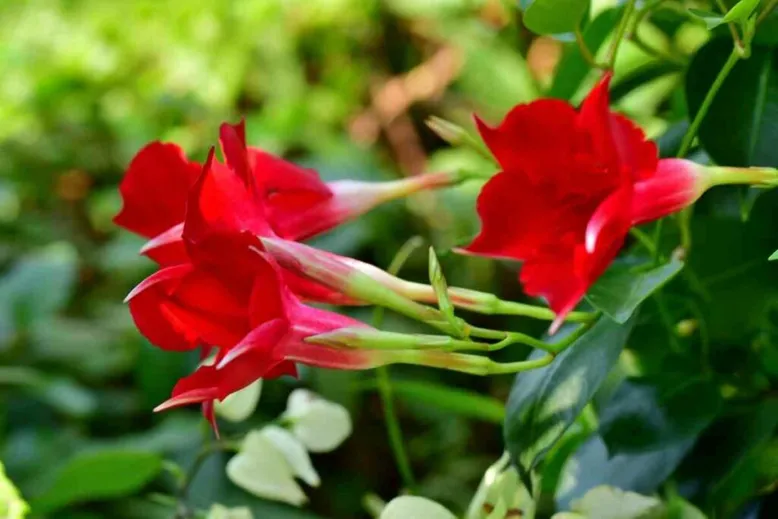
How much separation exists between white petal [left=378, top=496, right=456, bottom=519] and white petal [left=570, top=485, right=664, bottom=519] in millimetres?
61

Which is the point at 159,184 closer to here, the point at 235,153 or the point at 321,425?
the point at 235,153

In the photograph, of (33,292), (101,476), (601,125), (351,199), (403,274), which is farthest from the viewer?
(403,274)

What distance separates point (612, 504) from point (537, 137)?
17 centimetres

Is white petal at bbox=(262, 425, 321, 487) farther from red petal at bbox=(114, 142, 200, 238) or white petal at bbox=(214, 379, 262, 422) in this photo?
red petal at bbox=(114, 142, 200, 238)

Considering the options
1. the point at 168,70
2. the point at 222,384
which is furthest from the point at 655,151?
the point at 168,70

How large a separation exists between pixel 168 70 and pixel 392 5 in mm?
382

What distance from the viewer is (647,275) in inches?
14.3

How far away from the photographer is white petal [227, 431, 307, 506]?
0.50 m

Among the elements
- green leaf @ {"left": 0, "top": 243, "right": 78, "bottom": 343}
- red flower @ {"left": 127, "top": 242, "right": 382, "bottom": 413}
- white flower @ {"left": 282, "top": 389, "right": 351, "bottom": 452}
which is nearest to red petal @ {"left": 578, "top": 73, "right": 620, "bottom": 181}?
red flower @ {"left": 127, "top": 242, "right": 382, "bottom": 413}

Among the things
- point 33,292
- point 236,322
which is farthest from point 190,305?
point 33,292

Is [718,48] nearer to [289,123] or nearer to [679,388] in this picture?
[679,388]

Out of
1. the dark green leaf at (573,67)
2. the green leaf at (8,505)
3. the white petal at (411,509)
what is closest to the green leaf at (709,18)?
the dark green leaf at (573,67)

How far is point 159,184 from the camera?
0.39 metres

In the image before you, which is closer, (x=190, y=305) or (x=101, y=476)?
(x=190, y=305)
